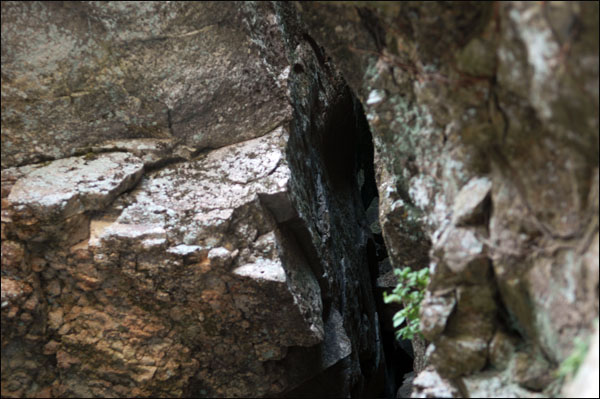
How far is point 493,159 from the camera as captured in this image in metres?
3.14

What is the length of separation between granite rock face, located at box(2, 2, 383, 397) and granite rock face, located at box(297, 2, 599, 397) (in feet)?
3.75

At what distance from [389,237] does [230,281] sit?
4.70ft

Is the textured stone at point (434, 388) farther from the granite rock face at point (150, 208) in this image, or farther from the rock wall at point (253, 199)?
the granite rock face at point (150, 208)

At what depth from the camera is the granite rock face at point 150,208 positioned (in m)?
4.08

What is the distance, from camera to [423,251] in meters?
4.49

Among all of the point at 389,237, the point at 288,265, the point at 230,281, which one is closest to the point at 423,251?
the point at 389,237

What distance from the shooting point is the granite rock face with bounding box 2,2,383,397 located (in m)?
4.08

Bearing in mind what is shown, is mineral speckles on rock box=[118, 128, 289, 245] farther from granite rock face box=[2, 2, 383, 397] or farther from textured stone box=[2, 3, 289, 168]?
textured stone box=[2, 3, 289, 168]

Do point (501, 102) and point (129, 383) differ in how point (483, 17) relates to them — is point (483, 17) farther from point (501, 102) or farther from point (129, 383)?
point (129, 383)

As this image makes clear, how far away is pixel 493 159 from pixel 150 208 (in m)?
2.63

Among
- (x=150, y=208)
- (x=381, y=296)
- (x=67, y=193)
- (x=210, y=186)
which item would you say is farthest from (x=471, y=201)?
(x=381, y=296)

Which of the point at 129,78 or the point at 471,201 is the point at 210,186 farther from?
the point at 471,201

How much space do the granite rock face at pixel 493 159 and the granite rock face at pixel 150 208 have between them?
114cm

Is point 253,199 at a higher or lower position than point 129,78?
lower
